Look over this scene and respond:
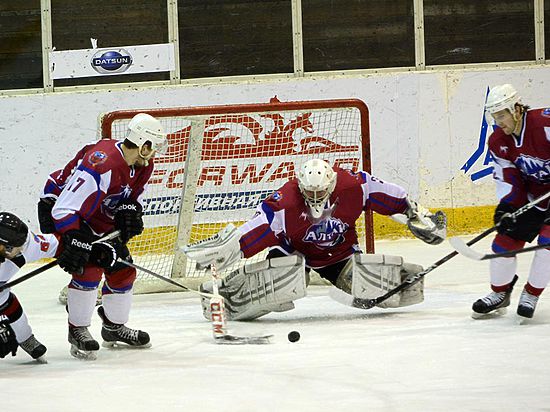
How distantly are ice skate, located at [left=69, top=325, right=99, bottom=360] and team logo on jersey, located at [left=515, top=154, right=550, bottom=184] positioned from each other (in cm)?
195

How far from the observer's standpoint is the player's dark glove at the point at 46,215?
15.6ft

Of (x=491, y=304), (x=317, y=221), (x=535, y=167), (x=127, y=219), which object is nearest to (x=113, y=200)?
(x=127, y=219)

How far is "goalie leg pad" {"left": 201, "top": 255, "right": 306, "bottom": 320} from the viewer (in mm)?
4867

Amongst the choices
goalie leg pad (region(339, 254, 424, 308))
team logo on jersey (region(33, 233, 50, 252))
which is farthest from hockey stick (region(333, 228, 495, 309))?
team logo on jersey (region(33, 233, 50, 252))

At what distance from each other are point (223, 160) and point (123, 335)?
240cm

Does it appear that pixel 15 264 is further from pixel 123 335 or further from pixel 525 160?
pixel 525 160

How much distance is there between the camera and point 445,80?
768cm

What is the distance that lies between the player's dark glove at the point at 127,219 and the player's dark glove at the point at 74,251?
33cm

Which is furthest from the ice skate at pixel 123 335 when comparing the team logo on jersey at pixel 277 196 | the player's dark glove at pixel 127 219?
the team logo on jersey at pixel 277 196

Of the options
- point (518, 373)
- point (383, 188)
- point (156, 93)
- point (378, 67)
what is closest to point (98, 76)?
point (156, 93)

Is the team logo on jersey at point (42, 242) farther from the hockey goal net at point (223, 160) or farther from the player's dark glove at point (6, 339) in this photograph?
the hockey goal net at point (223, 160)

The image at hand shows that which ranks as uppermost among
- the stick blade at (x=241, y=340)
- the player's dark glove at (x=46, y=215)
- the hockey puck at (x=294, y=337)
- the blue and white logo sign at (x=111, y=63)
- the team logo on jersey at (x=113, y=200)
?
the blue and white logo sign at (x=111, y=63)

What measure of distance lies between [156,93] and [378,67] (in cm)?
157

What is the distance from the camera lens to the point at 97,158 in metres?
4.25
